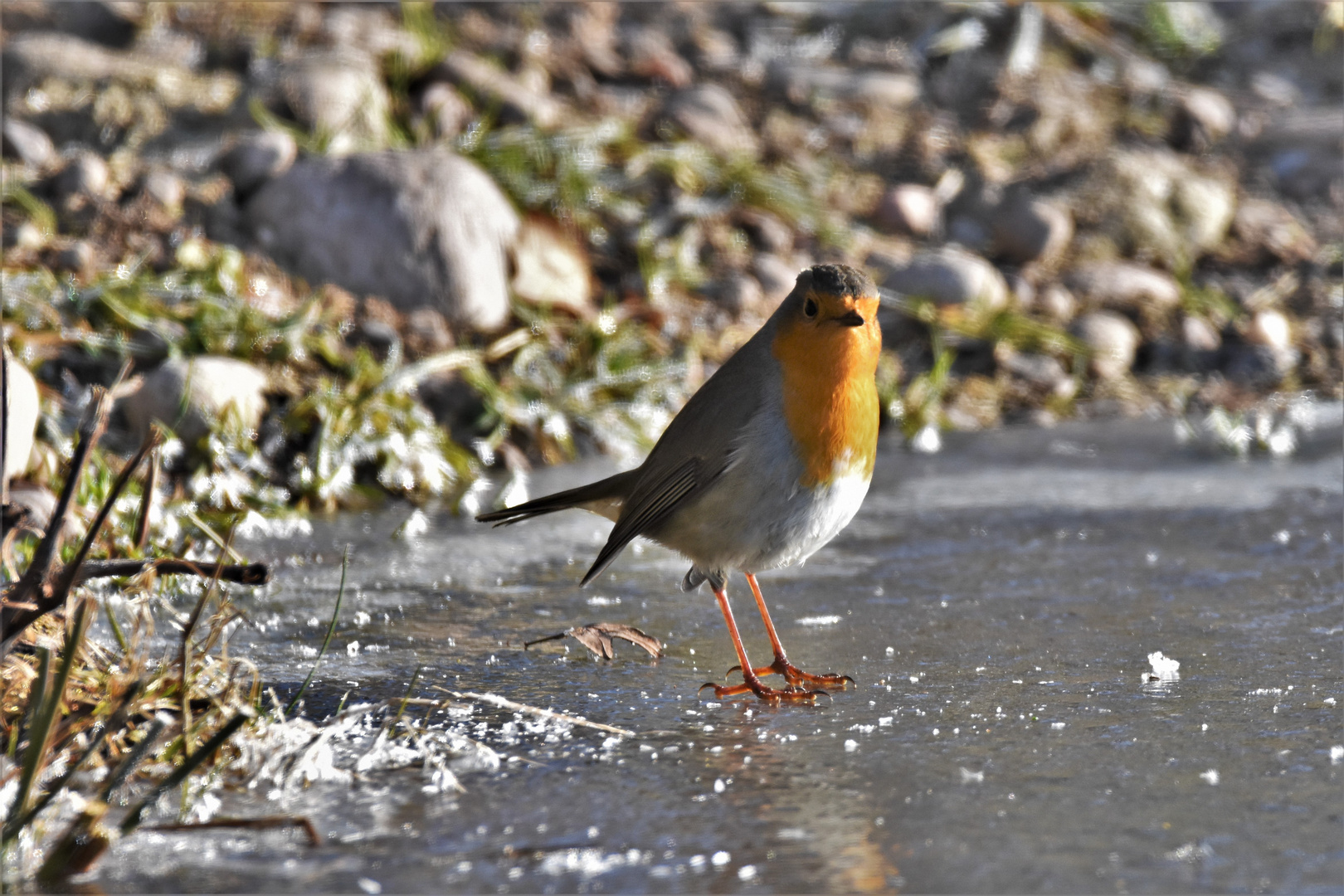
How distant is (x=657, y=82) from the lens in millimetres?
7863

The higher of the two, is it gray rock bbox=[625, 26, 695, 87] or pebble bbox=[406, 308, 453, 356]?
gray rock bbox=[625, 26, 695, 87]

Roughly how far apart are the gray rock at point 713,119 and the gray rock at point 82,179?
2859 millimetres

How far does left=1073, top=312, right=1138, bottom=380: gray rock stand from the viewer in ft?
20.8

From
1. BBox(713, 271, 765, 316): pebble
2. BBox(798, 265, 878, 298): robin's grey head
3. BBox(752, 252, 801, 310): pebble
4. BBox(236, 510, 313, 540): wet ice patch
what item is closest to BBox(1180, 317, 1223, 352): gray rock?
BBox(752, 252, 801, 310): pebble

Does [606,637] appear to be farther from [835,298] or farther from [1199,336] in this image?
[1199,336]

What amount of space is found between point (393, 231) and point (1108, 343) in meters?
3.20

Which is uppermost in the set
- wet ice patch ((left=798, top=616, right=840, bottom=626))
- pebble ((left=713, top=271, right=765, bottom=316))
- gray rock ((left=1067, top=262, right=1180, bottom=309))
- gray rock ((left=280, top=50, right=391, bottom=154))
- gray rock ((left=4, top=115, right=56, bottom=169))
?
gray rock ((left=280, top=50, right=391, bottom=154))

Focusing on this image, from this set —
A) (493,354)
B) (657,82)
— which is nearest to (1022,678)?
(493,354)

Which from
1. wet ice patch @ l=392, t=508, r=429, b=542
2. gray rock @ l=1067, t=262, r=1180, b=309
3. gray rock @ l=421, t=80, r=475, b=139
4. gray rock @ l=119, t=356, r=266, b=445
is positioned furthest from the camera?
gray rock @ l=1067, t=262, r=1180, b=309

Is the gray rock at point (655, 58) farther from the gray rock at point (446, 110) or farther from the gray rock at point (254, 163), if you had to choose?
the gray rock at point (254, 163)

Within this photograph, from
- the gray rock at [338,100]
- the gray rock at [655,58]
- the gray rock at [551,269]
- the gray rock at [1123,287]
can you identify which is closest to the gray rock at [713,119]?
the gray rock at [655,58]

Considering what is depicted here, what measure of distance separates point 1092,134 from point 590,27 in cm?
293

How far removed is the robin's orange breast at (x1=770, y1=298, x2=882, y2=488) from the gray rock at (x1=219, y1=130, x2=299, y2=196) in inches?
142

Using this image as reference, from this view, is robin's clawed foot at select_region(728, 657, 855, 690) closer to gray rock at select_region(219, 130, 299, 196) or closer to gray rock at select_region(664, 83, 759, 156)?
gray rock at select_region(219, 130, 299, 196)
